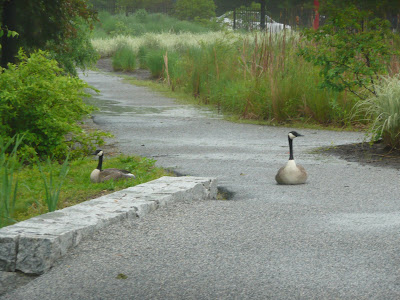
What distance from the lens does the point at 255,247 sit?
470 centimetres

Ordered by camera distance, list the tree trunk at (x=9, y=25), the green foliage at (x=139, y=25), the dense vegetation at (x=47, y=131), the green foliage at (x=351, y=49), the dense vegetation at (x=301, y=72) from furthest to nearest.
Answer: the green foliage at (x=139, y=25) < the tree trunk at (x=9, y=25) < the dense vegetation at (x=301, y=72) < the green foliage at (x=351, y=49) < the dense vegetation at (x=47, y=131)

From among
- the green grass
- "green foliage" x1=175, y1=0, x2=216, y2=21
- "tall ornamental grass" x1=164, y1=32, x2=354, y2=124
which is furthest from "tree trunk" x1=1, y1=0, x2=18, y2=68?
"green foliage" x1=175, y1=0, x2=216, y2=21

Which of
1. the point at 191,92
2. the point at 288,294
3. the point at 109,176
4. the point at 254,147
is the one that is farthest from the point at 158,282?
the point at 191,92

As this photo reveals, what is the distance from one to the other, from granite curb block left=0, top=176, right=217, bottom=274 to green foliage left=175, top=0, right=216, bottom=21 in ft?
167

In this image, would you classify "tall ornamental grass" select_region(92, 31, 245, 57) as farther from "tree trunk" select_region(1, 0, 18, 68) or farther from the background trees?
"tree trunk" select_region(1, 0, 18, 68)

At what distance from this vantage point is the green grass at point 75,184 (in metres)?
5.95

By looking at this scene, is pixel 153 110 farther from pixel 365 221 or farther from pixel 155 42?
pixel 155 42

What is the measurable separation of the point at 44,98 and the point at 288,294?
18.6 ft

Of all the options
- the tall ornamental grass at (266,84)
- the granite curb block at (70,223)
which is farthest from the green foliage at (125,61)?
the granite curb block at (70,223)

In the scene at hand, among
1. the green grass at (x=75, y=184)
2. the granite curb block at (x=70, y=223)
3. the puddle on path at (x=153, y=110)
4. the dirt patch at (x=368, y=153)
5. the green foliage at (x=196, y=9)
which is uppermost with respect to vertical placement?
the green foliage at (x=196, y=9)

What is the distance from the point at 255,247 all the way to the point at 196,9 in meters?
53.9

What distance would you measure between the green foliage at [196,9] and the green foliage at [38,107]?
48.0m

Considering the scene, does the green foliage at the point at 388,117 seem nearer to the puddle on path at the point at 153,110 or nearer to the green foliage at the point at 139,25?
the puddle on path at the point at 153,110

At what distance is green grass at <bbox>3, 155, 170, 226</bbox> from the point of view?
595cm
